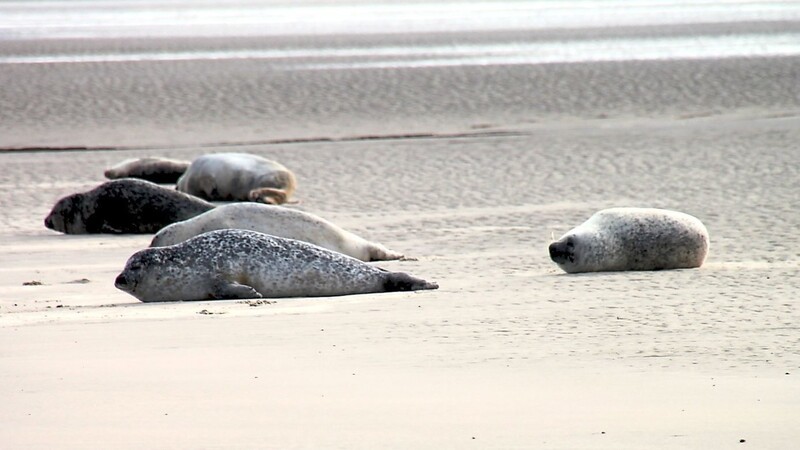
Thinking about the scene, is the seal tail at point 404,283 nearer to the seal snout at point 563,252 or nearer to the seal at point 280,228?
the seal snout at point 563,252

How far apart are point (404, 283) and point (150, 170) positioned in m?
6.05

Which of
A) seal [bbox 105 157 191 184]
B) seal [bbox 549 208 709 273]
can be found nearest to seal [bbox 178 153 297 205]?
seal [bbox 105 157 191 184]

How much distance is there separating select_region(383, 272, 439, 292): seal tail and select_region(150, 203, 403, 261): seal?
3.12 feet

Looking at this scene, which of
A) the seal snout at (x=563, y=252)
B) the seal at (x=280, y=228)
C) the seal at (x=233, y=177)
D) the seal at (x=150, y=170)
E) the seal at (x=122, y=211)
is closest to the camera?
the seal snout at (x=563, y=252)

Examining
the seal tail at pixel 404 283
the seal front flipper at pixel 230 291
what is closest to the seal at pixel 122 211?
the seal front flipper at pixel 230 291

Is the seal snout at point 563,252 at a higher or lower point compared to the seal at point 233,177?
higher

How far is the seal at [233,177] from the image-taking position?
1044cm

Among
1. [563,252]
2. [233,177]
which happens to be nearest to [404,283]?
[563,252]

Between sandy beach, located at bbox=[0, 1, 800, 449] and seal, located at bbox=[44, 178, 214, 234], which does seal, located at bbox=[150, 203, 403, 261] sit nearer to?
sandy beach, located at bbox=[0, 1, 800, 449]

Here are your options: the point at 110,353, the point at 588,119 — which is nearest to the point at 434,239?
the point at 110,353

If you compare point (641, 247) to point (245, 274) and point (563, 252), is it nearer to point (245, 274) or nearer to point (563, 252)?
point (563, 252)

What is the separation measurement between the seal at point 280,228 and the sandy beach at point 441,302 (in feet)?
0.84

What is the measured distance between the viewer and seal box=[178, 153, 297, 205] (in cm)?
1044

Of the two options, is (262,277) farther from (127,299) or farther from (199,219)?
(199,219)
